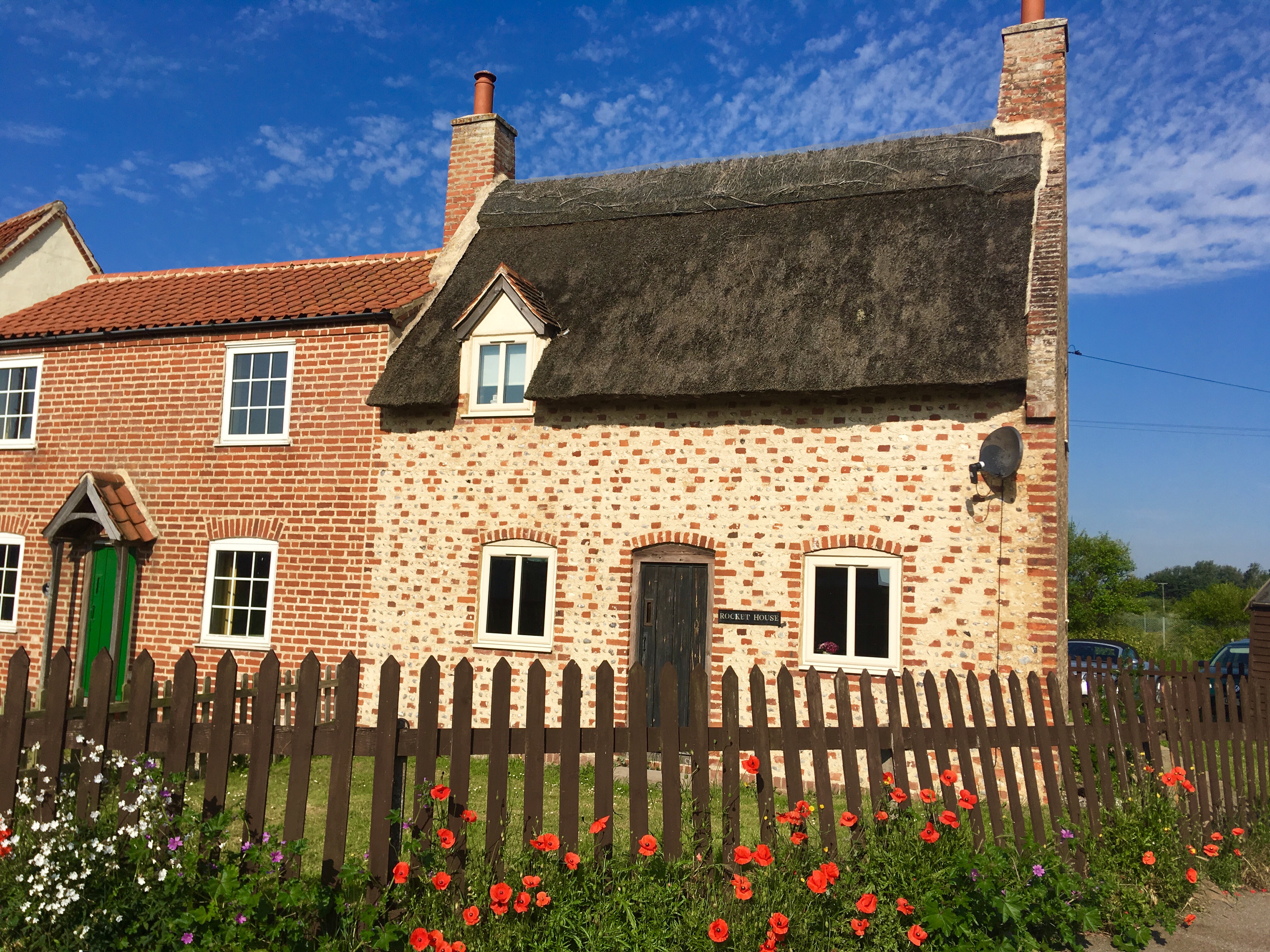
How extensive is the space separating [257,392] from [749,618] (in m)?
7.59

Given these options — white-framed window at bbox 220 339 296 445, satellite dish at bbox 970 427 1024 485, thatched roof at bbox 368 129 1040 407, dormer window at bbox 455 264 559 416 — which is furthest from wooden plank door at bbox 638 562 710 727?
white-framed window at bbox 220 339 296 445

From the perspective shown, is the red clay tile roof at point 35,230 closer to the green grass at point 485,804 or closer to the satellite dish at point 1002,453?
the green grass at point 485,804

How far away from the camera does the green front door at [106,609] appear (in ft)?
41.6

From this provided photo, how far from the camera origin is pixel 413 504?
39.0 ft

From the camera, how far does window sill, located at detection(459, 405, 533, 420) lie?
11.5 m

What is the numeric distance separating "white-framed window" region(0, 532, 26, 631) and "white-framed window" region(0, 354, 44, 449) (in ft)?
4.66

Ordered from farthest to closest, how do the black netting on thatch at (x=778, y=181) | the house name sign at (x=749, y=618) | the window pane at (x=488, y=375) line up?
the window pane at (x=488, y=375), the black netting on thatch at (x=778, y=181), the house name sign at (x=749, y=618)

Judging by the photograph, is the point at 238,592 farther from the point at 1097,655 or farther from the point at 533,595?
the point at 1097,655

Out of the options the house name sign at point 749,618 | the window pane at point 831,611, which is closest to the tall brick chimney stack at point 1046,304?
the window pane at point 831,611

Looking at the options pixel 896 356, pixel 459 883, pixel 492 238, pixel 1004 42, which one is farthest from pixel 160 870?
pixel 1004 42

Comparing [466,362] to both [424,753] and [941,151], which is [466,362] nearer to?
[941,151]

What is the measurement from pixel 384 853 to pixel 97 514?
397 inches

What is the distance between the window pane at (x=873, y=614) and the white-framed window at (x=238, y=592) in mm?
7597

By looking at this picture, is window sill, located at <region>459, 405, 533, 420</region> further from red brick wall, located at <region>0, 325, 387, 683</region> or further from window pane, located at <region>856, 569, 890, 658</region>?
window pane, located at <region>856, 569, 890, 658</region>
